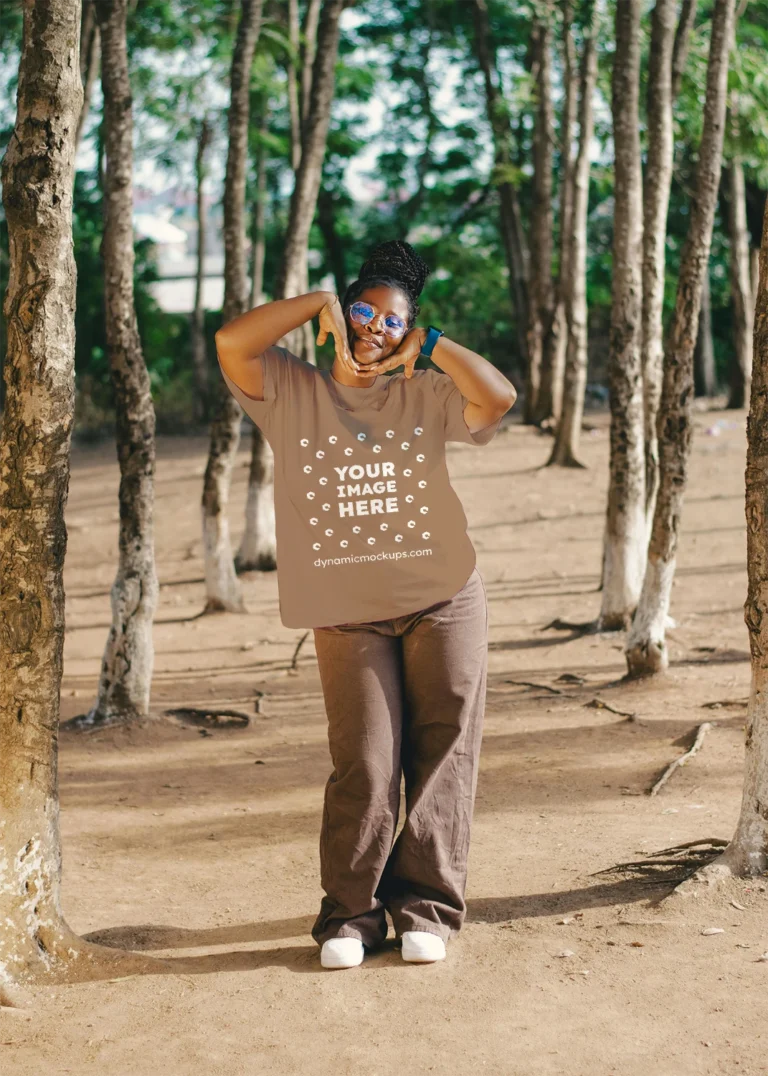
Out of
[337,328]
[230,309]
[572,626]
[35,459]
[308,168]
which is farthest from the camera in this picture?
[308,168]

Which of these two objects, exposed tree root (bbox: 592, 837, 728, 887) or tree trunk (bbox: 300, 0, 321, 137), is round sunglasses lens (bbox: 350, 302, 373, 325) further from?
tree trunk (bbox: 300, 0, 321, 137)

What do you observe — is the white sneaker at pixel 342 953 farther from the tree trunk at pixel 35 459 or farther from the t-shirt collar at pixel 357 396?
the t-shirt collar at pixel 357 396

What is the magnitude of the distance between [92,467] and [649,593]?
482 inches

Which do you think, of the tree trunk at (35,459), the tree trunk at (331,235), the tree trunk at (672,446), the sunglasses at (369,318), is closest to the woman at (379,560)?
the sunglasses at (369,318)

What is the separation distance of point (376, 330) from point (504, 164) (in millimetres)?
15306

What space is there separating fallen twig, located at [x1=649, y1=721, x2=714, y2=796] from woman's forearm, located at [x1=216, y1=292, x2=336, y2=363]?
312 cm

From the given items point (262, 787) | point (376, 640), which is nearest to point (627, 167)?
point (262, 787)

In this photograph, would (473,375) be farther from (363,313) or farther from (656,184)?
(656,184)

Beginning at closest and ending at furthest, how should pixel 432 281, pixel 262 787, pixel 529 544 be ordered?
pixel 262 787 < pixel 529 544 < pixel 432 281

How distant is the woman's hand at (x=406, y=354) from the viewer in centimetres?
340

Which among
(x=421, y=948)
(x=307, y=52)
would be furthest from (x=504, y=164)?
(x=421, y=948)

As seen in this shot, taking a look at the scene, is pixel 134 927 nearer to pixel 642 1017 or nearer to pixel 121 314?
pixel 642 1017

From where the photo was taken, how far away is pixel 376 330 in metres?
3.44

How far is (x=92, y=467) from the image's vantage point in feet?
59.6
